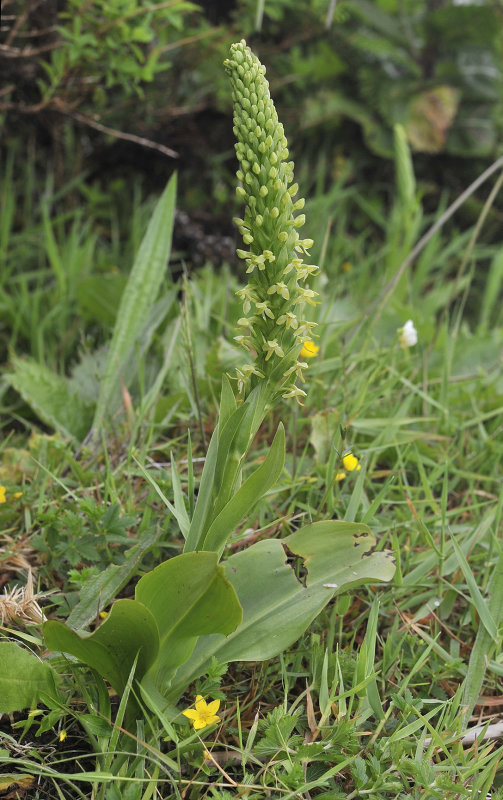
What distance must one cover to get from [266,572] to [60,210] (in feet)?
8.25

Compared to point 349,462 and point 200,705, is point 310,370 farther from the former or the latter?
point 200,705

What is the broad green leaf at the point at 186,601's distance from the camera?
1229 millimetres

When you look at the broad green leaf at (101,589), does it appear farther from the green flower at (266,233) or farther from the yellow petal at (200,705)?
the green flower at (266,233)

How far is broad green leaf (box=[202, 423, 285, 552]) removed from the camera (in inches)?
49.2

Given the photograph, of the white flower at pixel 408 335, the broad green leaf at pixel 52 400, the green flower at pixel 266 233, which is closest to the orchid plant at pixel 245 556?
the green flower at pixel 266 233

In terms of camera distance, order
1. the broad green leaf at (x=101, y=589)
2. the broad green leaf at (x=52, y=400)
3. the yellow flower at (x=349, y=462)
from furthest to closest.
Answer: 1. the broad green leaf at (x=52, y=400)
2. the yellow flower at (x=349, y=462)
3. the broad green leaf at (x=101, y=589)

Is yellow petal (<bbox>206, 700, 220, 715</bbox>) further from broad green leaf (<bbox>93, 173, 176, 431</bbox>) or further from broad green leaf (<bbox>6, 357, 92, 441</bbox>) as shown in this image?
broad green leaf (<bbox>93, 173, 176, 431</bbox>)

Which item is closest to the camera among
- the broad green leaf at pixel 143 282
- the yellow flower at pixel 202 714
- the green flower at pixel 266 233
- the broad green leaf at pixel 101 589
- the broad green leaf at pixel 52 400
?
the green flower at pixel 266 233

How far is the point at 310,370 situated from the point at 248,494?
1.10 m

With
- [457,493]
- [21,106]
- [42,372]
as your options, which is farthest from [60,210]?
[457,493]

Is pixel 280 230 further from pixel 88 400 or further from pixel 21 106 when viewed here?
pixel 21 106

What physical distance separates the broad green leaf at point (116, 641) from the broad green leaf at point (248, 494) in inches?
7.3

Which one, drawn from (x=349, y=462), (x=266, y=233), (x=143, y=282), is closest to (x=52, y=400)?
(x=143, y=282)

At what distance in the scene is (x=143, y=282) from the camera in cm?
246
